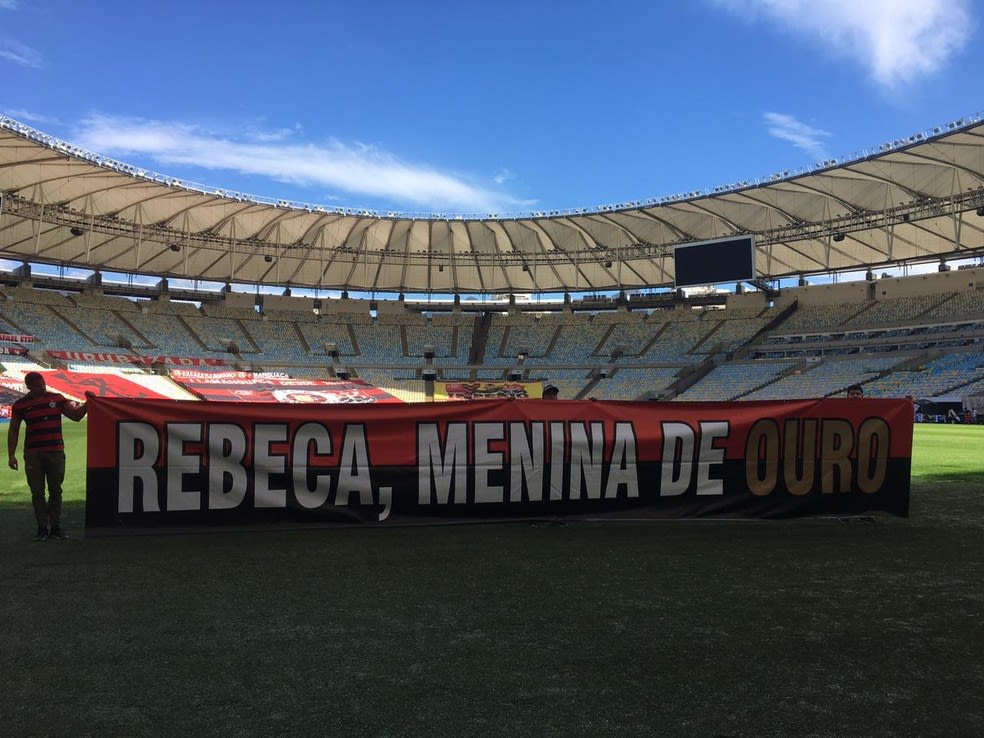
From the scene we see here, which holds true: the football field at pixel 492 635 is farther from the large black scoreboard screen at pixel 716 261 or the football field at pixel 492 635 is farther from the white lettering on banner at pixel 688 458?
the large black scoreboard screen at pixel 716 261

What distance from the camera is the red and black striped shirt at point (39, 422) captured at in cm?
595

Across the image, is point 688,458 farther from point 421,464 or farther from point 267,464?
point 267,464

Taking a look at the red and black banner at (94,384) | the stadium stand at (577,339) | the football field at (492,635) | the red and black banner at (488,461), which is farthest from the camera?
the stadium stand at (577,339)

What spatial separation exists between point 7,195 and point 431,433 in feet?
129

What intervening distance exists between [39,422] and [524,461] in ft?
15.1

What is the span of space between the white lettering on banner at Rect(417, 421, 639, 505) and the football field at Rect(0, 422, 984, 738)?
0.77 metres

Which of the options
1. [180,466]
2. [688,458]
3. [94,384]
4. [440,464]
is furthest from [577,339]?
[180,466]

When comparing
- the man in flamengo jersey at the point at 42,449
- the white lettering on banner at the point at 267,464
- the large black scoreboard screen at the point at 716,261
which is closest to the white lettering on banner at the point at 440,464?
the white lettering on banner at the point at 267,464

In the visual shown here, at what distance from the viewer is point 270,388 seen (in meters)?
42.3

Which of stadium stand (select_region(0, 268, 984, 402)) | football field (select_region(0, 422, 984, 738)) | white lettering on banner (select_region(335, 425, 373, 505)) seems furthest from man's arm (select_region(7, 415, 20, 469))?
stadium stand (select_region(0, 268, 984, 402))

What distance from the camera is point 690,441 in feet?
23.2

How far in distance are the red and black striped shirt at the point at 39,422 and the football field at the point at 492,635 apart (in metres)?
0.87

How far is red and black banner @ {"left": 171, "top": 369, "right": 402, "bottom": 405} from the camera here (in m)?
40.5

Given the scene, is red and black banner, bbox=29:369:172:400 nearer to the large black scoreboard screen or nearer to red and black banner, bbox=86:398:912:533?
the large black scoreboard screen
